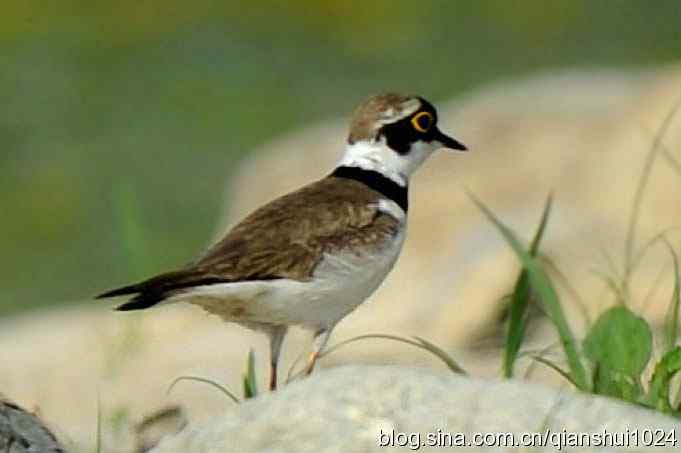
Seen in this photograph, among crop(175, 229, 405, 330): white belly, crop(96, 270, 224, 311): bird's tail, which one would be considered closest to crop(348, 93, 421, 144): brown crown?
crop(175, 229, 405, 330): white belly

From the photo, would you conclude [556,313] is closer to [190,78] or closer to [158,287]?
[158,287]

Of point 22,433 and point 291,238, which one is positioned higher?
point 22,433

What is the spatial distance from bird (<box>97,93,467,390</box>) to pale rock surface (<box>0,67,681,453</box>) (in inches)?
9.0

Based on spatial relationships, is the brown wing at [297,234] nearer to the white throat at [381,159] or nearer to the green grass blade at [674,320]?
the white throat at [381,159]

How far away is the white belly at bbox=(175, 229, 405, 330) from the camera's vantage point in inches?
283

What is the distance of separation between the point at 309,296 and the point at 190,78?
40.0 feet

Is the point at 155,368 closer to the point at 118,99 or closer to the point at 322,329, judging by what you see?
the point at 322,329

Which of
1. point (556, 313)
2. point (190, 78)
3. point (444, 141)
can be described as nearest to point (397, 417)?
point (556, 313)

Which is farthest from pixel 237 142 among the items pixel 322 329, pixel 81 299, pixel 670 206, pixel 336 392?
pixel 336 392

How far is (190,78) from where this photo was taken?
19328 mm

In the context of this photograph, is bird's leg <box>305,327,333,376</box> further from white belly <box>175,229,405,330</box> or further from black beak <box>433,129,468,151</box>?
black beak <box>433,129,468,151</box>

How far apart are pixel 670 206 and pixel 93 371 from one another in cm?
251

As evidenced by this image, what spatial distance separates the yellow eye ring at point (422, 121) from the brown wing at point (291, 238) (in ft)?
1.14

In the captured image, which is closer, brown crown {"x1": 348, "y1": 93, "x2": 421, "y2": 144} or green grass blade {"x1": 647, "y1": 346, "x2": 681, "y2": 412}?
green grass blade {"x1": 647, "y1": 346, "x2": 681, "y2": 412}
